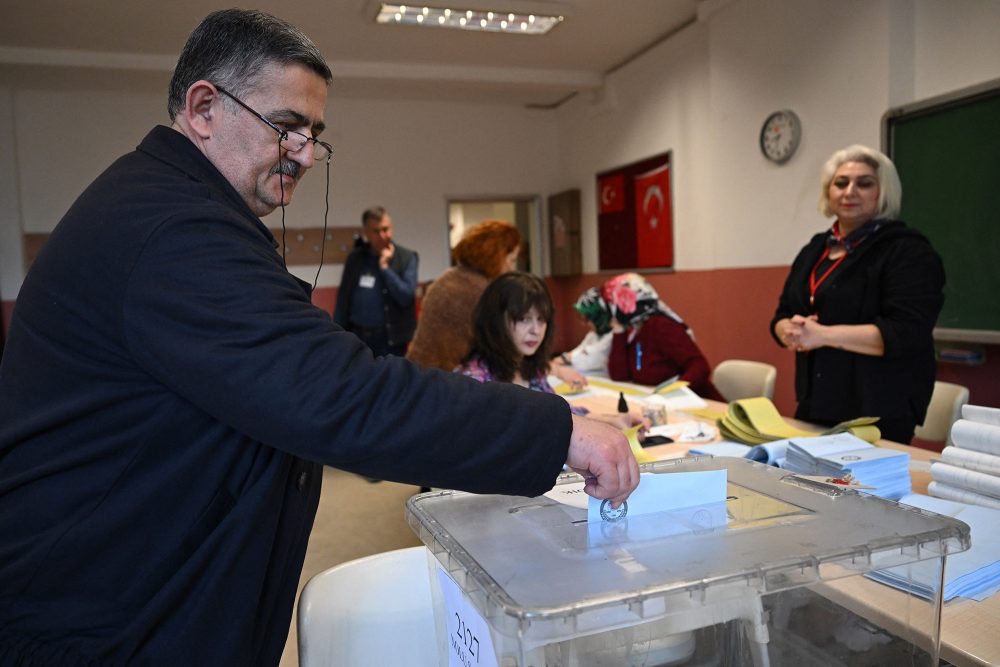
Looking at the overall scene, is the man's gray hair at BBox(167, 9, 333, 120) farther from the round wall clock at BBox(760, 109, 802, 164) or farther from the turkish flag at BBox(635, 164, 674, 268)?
the turkish flag at BBox(635, 164, 674, 268)

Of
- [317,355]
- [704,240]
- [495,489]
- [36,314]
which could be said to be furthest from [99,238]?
[704,240]

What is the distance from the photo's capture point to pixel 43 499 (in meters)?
0.78

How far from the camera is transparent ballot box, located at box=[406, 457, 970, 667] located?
657 millimetres

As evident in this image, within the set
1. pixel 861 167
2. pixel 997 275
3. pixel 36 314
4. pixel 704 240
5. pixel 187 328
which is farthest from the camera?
pixel 704 240

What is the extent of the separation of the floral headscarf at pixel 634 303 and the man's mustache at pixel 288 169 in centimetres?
279

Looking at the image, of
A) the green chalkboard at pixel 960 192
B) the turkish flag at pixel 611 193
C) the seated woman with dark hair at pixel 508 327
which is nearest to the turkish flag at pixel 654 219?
the turkish flag at pixel 611 193

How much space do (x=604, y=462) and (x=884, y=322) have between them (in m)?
1.75

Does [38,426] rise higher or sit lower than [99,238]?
lower

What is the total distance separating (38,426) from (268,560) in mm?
303

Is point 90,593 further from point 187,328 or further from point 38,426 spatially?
point 187,328

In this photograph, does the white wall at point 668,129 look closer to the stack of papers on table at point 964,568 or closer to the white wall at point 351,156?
the white wall at point 351,156

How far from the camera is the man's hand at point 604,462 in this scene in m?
0.80

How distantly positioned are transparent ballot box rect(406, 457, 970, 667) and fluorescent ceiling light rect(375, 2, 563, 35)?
14.3 feet

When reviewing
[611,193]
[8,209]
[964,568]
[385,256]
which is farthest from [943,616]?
[8,209]
